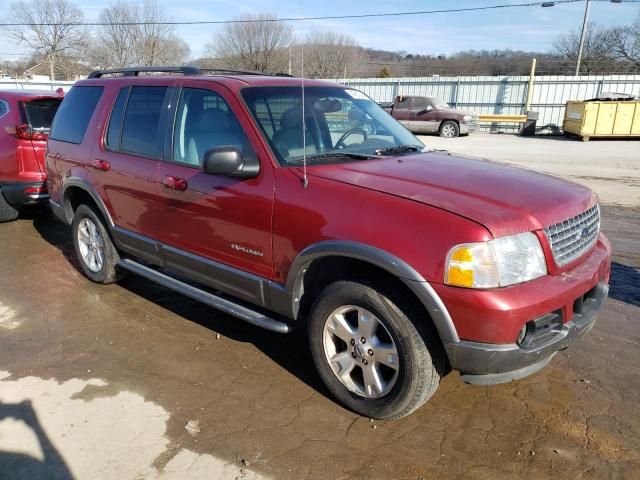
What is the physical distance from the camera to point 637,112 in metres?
20.6

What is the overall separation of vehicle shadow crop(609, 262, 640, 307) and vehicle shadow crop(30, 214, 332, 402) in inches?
116

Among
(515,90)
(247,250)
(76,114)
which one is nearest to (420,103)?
(515,90)

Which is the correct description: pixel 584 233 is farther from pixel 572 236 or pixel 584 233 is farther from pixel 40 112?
pixel 40 112

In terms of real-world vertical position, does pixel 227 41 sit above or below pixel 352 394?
above

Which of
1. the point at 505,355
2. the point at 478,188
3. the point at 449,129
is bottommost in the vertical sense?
the point at 449,129

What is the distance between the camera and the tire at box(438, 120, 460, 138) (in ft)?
74.6

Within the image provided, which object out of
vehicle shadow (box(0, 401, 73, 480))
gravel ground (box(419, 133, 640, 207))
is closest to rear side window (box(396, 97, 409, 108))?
gravel ground (box(419, 133, 640, 207))

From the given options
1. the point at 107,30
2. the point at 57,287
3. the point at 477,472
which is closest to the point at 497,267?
the point at 477,472

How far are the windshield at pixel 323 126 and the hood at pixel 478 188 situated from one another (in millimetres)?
246

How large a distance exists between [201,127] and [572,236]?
2565 millimetres

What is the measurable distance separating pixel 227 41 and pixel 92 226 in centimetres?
3754

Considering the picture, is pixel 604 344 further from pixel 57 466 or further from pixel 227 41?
pixel 227 41

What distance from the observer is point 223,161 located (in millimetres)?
3086

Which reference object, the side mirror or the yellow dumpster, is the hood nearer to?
the side mirror
